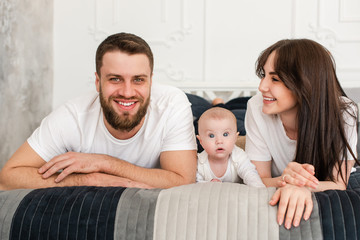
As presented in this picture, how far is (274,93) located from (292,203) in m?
0.57

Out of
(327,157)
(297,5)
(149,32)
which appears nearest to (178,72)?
(149,32)

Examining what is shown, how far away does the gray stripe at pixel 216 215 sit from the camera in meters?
0.92

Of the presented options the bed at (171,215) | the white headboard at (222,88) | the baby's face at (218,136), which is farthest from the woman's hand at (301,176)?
the white headboard at (222,88)

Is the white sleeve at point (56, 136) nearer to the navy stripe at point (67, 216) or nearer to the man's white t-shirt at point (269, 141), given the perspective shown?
the navy stripe at point (67, 216)

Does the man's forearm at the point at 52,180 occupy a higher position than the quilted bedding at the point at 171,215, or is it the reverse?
the quilted bedding at the point at 171,215

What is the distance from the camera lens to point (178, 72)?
10.4 feet

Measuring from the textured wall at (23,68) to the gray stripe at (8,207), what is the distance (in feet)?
5.09

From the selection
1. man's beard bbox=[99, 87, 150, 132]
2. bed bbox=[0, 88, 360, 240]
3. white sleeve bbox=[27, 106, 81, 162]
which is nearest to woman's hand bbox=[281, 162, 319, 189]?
bed bbox=[0, 88, 360, 240]

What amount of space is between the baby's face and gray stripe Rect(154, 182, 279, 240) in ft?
1.55

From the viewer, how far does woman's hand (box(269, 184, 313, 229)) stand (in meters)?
0.92

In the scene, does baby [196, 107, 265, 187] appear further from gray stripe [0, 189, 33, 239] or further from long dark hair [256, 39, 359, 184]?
gray stripe [0, 189, 33, 239]

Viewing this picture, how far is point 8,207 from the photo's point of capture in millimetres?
1052

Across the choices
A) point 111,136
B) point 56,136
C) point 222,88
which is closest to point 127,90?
point 111,136

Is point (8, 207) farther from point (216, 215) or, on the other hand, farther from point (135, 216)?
point (216, 215)
